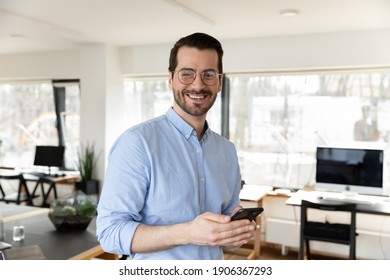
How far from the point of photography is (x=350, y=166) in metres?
3.50

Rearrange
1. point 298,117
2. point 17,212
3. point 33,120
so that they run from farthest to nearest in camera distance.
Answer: point 33,120 → point 298,117 → point 17,212

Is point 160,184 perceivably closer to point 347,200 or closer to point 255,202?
point 255,202

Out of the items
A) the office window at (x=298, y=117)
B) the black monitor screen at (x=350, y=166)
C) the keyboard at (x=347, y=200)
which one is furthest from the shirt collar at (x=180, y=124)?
the office window at (x=298, y=117)

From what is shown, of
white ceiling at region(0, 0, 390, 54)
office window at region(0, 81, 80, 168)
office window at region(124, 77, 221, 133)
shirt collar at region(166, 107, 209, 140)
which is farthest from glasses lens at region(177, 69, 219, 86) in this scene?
office window at region(0, 81, 80, 168)

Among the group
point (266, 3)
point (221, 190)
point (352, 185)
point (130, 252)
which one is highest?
point (266, 3)

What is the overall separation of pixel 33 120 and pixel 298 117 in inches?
144

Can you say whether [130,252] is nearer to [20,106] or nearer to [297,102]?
[297,102]

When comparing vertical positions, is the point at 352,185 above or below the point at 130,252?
below

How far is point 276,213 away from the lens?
13.2 ft

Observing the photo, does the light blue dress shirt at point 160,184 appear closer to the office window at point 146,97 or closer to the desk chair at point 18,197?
the office window at point 146,97

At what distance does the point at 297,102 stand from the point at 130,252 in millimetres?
3558

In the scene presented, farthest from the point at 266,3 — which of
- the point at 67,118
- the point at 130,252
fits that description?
the point at 67,118

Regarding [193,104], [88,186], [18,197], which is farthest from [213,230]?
[18,197]

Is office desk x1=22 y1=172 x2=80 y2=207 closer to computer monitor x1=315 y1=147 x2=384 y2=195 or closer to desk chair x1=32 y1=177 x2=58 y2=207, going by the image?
desk chair x1=32 y1=177 x2=58 y2=207
